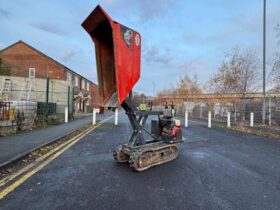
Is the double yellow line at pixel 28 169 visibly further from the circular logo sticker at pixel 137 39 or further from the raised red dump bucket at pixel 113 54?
the circular logo sticker at pixel 137 39

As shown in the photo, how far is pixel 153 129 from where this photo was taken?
23.5 feet

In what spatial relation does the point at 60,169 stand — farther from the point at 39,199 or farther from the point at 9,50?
the point at 9,50

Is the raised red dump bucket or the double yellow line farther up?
the raised red dump bucket

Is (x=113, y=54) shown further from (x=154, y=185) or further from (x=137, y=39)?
(x=154, y=185)

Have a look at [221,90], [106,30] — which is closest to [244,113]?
[221,90]

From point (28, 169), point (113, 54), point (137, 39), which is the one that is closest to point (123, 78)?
point (113, 54)

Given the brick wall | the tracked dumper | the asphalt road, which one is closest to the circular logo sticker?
the tracked dumper

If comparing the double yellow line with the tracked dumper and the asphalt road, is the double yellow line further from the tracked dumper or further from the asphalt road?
the tracked dumper

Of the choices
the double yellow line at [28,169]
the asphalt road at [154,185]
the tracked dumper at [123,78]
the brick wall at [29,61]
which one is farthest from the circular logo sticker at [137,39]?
the brick wall at [29,61]

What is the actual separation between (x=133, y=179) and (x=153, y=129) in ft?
7.90

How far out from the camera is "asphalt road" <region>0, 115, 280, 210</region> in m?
3.76

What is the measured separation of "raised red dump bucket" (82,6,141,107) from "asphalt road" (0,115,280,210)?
1665 mm

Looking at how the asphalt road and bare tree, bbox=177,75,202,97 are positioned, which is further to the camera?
bare tree, bbox=177,75,202,97

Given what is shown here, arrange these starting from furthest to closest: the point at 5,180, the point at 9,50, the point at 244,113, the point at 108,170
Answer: the point at 9,50 → the point at 244,113 → the point at 108,170 → the point at 5,180
